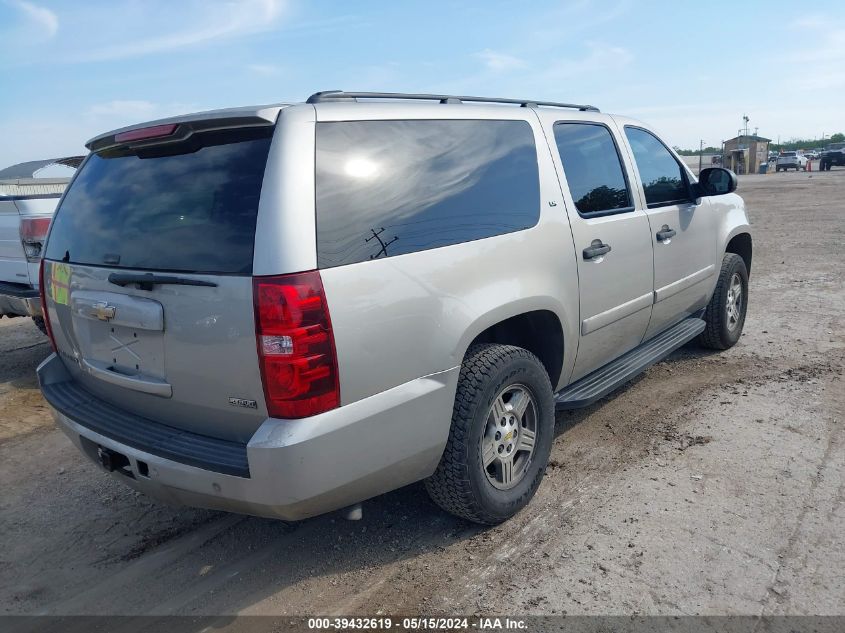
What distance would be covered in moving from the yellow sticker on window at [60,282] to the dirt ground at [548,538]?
126cm

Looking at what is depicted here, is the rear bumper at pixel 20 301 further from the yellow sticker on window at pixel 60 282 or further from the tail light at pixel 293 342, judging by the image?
the tail light at pixel 293 342

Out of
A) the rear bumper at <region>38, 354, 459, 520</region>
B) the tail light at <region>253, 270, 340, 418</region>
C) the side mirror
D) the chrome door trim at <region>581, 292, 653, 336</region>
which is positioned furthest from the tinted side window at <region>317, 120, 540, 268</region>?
the side mirror

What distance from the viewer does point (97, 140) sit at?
317 cm

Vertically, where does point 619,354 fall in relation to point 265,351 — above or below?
below

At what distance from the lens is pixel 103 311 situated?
277cm

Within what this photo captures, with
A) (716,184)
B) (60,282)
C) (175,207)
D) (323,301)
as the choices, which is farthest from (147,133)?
(716,184)

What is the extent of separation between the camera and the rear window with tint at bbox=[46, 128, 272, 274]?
2.46 meters

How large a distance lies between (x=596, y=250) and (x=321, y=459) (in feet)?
7.02

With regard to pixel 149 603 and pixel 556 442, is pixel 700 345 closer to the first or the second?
pixel 556 442

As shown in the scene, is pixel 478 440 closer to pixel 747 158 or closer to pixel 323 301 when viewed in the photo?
pixel 323 301

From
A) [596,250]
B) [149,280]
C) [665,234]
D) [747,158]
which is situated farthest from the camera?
[747,158]

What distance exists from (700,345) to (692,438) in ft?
6.58

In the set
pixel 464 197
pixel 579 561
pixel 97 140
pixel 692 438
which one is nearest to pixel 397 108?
pixel 464 197

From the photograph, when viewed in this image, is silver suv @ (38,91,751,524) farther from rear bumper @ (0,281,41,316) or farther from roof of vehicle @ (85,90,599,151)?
rear bumper @ (0,281,41,316)
